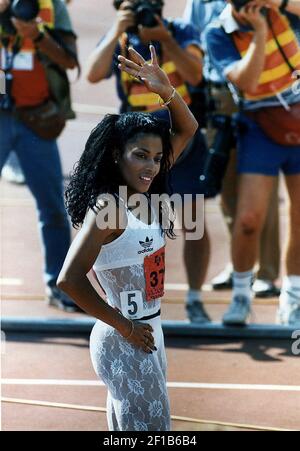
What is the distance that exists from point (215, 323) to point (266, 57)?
1.51m

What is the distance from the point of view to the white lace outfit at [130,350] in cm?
400

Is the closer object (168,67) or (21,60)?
(168,67)

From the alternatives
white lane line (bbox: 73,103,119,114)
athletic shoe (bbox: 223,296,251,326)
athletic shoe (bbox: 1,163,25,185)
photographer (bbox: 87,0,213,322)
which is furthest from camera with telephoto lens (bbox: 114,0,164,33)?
white lane line (bbox: 73,103,119,114)

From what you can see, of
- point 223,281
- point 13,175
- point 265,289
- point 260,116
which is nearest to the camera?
point 260,116

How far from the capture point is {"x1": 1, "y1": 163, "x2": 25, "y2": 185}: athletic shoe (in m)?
9.87

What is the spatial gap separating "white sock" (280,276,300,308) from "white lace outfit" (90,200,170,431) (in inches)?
101

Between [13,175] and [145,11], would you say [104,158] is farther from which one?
[13,175]

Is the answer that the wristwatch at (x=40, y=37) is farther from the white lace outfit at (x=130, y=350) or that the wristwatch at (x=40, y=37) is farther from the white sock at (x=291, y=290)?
the white lace outfit at (x=130, y=350)

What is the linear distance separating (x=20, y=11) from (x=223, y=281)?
2.11 metres

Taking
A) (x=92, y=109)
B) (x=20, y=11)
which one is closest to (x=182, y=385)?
(x=20, y=11)

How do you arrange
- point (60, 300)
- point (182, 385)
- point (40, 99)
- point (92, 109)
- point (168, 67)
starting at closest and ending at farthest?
1. point (182, 385)
2. point (168, 67)
3. point (40, 99)
4. point (60, 300)
5. point (92, 109)

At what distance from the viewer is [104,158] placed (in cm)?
407

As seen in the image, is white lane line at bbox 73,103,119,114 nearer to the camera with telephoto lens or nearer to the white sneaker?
the camera with telephoto lens

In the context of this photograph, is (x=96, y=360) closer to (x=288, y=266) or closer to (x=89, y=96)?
(x=288, y=266)
